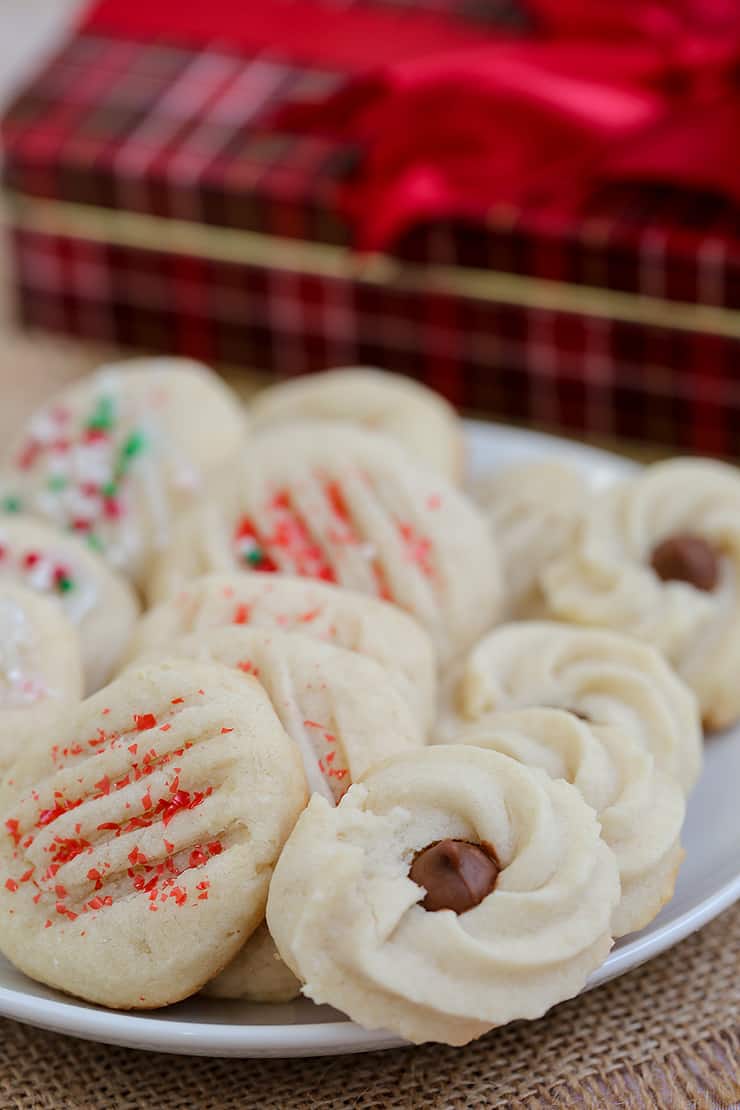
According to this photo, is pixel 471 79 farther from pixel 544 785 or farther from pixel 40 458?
pixel 544 785

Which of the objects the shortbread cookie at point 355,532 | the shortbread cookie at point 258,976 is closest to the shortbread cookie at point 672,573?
the shortbread cookie at point 355,532

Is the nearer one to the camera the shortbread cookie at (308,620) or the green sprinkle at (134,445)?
the shortbread cookie at (308,620)

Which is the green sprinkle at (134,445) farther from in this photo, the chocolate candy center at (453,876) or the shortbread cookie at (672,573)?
the chocolate candy center at (453,876)

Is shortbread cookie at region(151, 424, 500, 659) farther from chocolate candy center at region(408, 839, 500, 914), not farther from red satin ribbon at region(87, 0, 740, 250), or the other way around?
red satin ribbon at region(87, 0, 740, 250)

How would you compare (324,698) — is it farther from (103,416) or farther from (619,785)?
(103,416)

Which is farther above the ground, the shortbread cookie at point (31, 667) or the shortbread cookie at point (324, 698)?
the shortbread cookie at point (324, 698)

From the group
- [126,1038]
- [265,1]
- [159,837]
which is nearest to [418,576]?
[159,837]

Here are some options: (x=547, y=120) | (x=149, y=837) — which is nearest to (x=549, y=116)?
(x=547, y=120)
